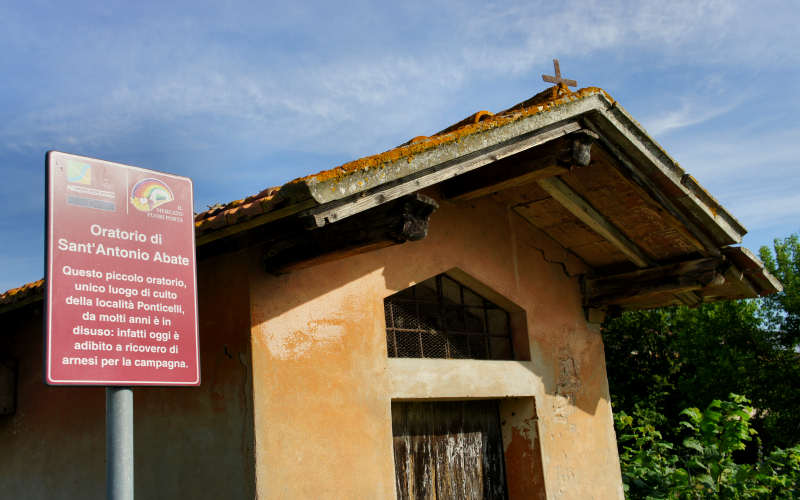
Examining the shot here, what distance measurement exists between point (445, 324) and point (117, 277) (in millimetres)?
3536

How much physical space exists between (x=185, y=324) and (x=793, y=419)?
584 inches

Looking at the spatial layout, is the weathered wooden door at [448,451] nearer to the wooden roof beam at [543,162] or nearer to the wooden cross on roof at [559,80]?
the wooden roof beam at [543,162]

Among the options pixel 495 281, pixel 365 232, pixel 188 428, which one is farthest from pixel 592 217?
pixel 188 428

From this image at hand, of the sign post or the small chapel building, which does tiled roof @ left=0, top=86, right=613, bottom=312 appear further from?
the sign post

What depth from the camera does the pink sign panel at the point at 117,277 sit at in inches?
105

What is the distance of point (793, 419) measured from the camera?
14672mm

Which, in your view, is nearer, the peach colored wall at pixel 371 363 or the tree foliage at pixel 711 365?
the peach colored wall at pixel 371 363

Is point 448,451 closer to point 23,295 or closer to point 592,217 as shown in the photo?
point 592,217

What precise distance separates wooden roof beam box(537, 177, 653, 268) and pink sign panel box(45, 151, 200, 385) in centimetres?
345

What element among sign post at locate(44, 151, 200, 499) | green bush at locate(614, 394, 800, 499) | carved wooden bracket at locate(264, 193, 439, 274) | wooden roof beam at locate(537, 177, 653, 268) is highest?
wooden roof beam at locate(537, 177, 653, 268)

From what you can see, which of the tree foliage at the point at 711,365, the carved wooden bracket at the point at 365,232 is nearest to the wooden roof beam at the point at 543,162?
the carved wooden bracket at the point at 365,232

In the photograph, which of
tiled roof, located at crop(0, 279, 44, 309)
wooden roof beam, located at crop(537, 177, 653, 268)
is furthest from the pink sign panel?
wooden roof beam, located at crop(537, 177, 653, 268)

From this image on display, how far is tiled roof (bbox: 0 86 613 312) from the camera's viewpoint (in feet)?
12.7

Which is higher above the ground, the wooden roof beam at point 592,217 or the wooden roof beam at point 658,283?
the wooden roof beam at point 592,217
